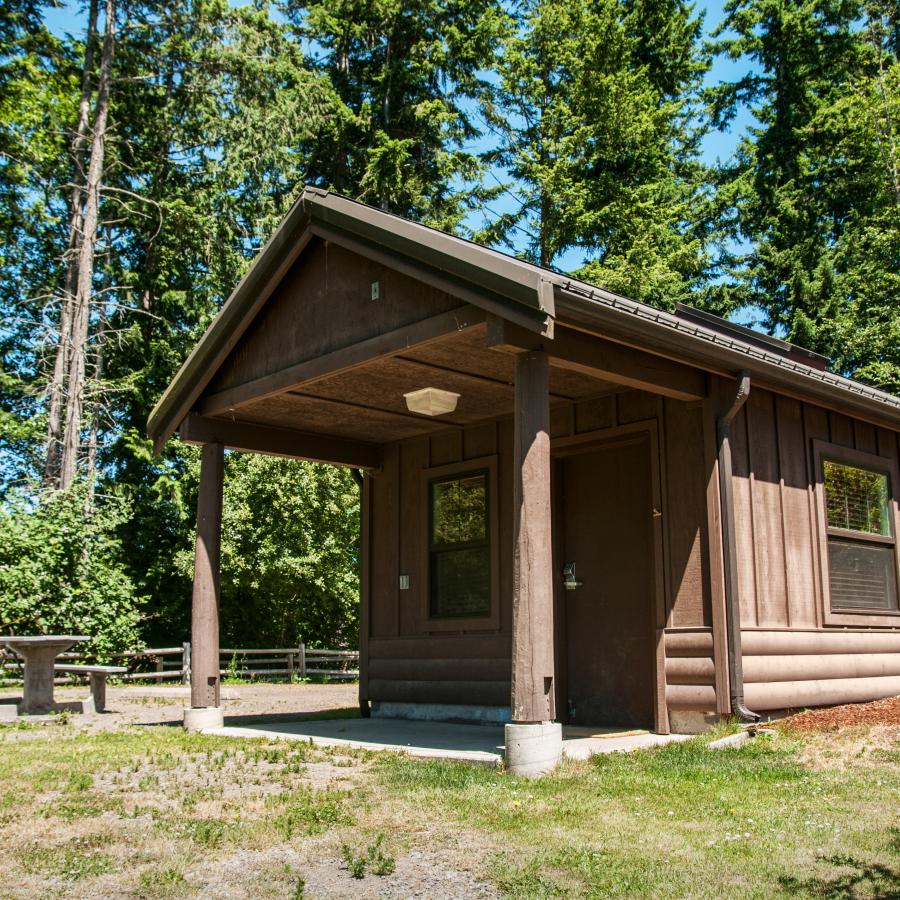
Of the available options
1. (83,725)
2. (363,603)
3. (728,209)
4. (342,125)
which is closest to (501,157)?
(342,125)

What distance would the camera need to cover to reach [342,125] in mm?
26797

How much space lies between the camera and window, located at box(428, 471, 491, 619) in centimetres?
1031

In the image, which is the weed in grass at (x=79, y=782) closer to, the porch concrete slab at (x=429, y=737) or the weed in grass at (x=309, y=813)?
the weed in grass at (x=309, y=813)

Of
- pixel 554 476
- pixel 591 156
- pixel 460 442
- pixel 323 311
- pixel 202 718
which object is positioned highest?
pixel 591 156

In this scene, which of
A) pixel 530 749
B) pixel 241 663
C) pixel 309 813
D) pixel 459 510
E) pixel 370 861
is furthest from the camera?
pixel 241 663

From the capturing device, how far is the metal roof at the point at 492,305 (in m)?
6.79

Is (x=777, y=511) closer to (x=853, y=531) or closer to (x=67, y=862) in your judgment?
(x=853, y=531)

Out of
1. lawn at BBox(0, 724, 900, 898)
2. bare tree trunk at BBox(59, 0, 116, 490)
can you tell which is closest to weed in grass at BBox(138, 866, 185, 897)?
lawn at BBox(0, 724, 900, 898)

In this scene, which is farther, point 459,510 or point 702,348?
point 459,510

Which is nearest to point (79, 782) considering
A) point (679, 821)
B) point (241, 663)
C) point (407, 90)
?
point (679, 821)

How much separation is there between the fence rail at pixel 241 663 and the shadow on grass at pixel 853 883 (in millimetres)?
17353

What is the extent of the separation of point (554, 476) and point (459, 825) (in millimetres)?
5238

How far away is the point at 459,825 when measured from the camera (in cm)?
512

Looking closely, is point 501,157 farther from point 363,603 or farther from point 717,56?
point 363,603
